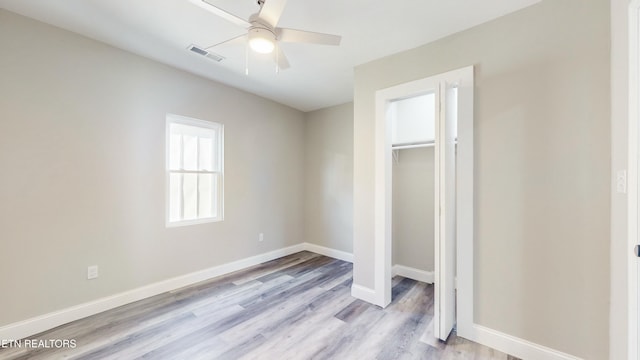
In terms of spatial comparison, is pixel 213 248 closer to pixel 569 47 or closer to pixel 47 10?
pixel 47 10

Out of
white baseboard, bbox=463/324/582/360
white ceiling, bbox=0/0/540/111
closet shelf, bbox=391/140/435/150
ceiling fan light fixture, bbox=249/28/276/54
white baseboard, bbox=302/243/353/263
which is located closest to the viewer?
ceiling fan light fixture, bbox=249/28/276/54

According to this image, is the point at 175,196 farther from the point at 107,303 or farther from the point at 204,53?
the point at 204,53

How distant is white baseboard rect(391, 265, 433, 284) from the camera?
3289 millimetres

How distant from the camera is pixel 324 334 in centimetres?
218

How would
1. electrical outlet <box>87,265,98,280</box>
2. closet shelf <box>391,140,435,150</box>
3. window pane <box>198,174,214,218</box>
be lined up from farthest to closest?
window pane <box>198,174,214,218</box>, closet shelf <box>391,140,435,150</box>, electrical outlet <box>87,265,98,280</box>

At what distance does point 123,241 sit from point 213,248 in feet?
3.45

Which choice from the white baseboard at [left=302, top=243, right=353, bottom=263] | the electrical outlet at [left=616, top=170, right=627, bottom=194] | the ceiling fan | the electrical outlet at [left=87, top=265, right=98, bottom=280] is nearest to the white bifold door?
the electrical outlet at [left=616, top=170, right=627, bottom=194]

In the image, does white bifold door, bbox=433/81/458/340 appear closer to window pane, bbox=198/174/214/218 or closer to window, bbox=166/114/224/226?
window, bbox=166/114/224/226

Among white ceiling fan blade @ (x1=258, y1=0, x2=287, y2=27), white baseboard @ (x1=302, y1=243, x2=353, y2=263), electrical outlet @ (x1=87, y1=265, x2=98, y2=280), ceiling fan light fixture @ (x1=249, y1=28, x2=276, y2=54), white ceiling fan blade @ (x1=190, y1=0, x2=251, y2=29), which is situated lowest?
white baseboard @ (x1=302, y1=243, x2=353, y2=263)

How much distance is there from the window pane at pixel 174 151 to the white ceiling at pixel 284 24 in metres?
0.88

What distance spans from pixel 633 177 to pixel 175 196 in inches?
158

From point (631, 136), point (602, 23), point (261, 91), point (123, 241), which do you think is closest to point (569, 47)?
point (602, 23)

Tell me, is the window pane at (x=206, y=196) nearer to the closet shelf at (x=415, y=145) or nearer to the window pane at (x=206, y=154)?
the window pane at (x=206, y=154)

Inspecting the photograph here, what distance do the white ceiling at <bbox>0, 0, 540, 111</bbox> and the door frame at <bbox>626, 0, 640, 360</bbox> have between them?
80cm
